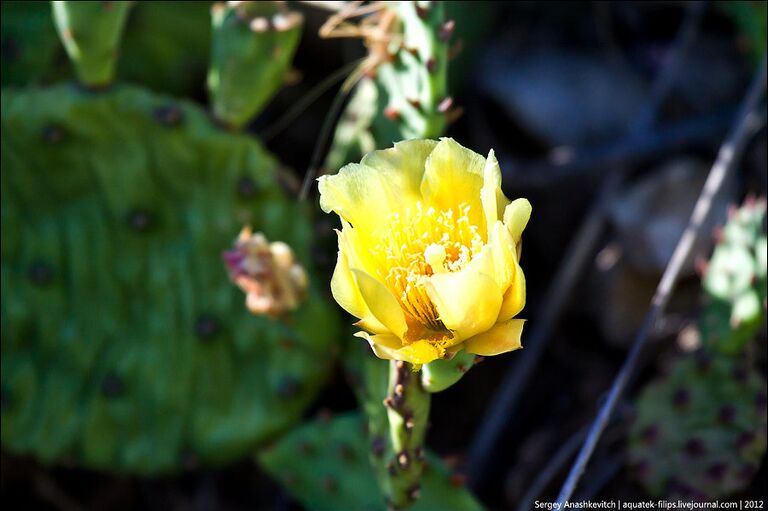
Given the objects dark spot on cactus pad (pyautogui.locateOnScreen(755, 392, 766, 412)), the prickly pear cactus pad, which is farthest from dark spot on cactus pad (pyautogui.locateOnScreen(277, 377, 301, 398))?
dark spot on cactus pad (pyautogui.locateOnScreen(755, 392, 766, 412))

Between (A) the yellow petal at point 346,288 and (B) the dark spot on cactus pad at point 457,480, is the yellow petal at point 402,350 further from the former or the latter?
(B) the dark spot on cactus pad at point 457,480

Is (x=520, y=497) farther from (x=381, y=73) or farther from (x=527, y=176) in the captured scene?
(x=381, y=73)

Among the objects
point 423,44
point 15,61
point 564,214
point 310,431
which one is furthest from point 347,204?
point 564,214

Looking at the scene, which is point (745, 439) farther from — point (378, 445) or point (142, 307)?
point (142, 307)

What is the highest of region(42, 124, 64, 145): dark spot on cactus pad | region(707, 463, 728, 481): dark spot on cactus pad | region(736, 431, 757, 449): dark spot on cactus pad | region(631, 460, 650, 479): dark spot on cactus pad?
region(42, 124, 64, 145): dark spot on cactus pad

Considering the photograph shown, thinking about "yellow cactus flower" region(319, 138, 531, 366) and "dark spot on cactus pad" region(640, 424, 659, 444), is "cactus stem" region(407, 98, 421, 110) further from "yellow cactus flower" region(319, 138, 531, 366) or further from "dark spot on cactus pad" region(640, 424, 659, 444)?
"dark spot on cactus pad" region(640, 424, 659, 444)
